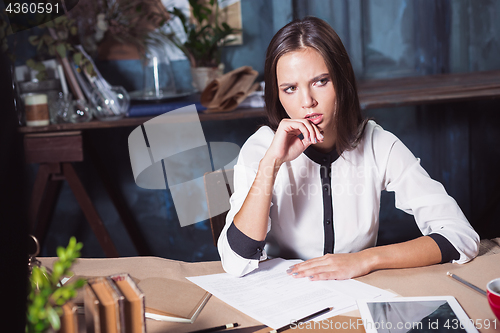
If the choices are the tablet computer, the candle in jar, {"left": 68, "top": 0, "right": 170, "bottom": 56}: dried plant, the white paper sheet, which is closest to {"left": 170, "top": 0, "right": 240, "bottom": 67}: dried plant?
{"left": 68, "top": 0, "right": 170, "bottom": 56}: dried plant

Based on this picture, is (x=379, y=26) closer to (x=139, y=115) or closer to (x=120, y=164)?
(x=139, y=115)

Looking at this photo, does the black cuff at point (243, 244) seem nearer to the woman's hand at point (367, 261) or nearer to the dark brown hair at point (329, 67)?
the woman's hand at point (367, 261)

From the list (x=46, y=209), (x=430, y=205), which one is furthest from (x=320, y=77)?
(x=46, y=209)

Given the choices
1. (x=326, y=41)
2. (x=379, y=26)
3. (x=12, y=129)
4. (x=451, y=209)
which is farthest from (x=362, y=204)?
(x=379, y=26)

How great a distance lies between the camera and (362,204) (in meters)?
1.33

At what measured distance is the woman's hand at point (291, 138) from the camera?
1152mm

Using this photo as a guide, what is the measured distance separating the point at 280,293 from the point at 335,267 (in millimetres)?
147

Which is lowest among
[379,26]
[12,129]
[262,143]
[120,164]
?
[120,164]

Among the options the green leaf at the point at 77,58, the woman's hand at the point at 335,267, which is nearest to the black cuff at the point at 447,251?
the woman's hand at the point at 335,267

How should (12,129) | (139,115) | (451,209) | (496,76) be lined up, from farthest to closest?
(496,76) → (139,115) → (451,209) → (12,129)

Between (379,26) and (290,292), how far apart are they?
6.42 ft

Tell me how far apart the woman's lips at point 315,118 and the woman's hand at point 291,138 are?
39 mm

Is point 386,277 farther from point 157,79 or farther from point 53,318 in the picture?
point 157,79

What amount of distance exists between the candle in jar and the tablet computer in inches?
62.9
